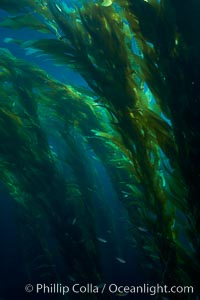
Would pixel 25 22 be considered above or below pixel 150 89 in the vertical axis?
above

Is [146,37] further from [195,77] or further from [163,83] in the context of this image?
[195,77]

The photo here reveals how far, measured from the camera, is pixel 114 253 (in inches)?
368

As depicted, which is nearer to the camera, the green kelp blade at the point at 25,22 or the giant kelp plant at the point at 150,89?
the giant kelp plant at the point at 150,89

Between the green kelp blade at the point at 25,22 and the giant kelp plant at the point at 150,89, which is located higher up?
the green kelp blade at the point at 25,22

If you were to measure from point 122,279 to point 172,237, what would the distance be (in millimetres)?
8341

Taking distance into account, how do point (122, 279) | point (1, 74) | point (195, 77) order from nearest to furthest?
point (195, 77)
point (1, 74)
point (122, 279)

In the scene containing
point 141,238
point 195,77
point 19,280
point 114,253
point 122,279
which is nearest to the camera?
point 195,77

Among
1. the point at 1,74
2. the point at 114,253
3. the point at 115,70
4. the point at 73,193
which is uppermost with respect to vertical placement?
the point at 1,74

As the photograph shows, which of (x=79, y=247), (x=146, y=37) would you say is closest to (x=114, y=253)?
(x=79, y=247)

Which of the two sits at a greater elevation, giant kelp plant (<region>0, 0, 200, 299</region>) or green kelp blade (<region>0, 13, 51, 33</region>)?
green kelp blade (<region>0, 13, 51, 33</region>)

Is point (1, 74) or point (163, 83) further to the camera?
point (1, 74)

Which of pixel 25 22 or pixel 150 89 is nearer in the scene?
pixel 150 89

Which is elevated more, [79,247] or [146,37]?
[146,37]

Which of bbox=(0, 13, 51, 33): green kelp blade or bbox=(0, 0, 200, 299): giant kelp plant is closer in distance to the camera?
bbox=(0, 0, 200, 299): giant kelp plant
